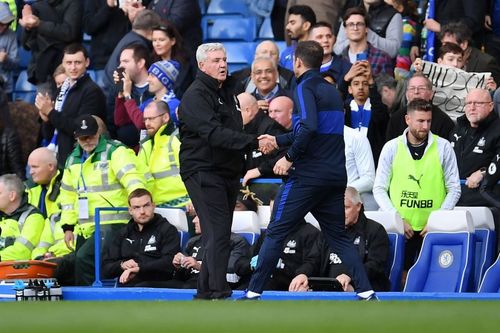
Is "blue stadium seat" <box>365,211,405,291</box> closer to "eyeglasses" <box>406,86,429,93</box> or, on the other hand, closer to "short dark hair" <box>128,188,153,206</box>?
"eyeglasses" <box>406,86,429,93</box>

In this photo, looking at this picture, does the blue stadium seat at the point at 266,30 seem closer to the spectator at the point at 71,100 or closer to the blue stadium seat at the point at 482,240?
the spectator at the point at 71,100

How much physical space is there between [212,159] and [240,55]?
611 centimetres

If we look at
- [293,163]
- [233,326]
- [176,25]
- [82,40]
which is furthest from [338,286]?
[82,40]

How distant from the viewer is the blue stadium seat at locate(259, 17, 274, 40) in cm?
1853

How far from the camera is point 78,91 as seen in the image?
17.1 meters

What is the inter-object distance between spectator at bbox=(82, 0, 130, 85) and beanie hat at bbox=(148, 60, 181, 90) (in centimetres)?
195

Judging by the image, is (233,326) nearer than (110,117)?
Yes

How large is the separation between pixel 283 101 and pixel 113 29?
13.2ft

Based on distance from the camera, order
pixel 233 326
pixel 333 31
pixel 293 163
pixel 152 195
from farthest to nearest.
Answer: pixel 333 31
pixel 152 195
pixel 293 163
pixel 233 326

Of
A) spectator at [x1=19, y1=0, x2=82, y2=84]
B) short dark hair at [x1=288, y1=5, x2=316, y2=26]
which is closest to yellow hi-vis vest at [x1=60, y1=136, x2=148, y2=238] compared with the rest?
short dark hair at [x1=288, y1=5, x2=316, y2=26]

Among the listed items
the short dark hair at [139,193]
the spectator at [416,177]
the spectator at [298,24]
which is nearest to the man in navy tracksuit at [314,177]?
the spectator at [416,177]

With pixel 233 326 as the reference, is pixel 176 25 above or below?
above

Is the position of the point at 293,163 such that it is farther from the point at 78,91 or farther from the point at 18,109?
the point at 18,109

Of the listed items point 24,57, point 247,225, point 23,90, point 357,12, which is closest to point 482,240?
point 247,225
